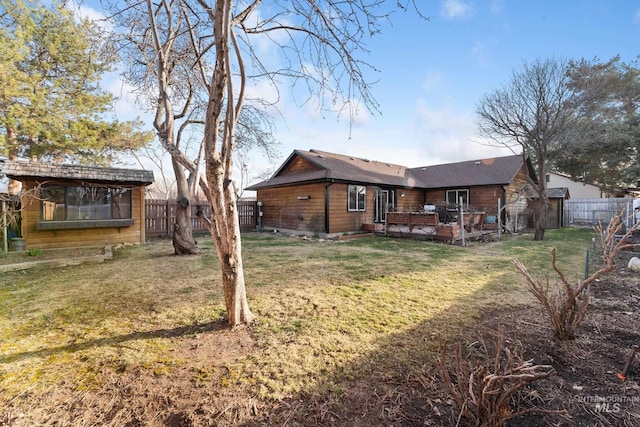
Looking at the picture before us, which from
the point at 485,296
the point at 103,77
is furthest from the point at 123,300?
the point at 103,77

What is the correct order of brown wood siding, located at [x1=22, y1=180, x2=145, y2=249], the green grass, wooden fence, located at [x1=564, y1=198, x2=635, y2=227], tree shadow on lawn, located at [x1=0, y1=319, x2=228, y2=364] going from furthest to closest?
wooden fence, located at [x1=564, y1=198, x2=635, y2=227], brown wood siding, located at [x1=22, y1=180, x2=145, y2=249], tree shadow on lawn, located at [x1=0, y1=319, x2=228, y2=364], the green grass

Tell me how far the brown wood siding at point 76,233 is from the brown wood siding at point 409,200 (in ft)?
39.5

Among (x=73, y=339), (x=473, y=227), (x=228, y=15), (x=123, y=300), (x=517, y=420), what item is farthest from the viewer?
(x=473, y=227)

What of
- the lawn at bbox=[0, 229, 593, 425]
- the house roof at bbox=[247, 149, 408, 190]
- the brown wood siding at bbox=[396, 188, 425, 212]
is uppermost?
the house roof at bbox=[247, 149, 408, 190]

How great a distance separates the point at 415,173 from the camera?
19.4 m

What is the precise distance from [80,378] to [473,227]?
12.5 m

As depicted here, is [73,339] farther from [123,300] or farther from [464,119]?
[464,119]

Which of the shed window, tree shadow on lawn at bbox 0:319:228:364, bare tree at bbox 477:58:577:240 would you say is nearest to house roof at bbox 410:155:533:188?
bare tree at bbox 477:58:577:240

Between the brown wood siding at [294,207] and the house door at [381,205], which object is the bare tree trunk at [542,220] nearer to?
the house door at [381,205]

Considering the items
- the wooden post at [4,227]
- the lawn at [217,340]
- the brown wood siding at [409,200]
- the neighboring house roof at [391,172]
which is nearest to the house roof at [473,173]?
the neighboring house roof at [391,172]

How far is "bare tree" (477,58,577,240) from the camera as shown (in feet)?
36.6

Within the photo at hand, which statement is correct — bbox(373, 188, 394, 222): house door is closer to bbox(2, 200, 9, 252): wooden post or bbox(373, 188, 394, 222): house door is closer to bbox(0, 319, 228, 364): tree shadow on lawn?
bbox(0, 319, 228, 364): tree shadow on lawn

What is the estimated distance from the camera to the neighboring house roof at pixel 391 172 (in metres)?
13.4

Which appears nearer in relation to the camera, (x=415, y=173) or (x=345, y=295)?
(x=345, y=295)
